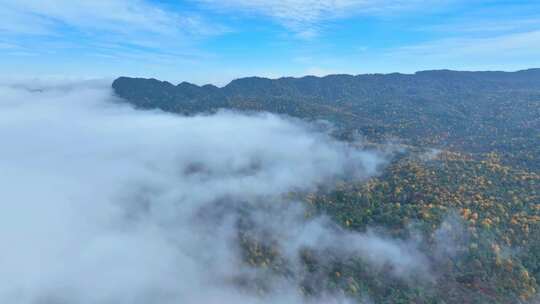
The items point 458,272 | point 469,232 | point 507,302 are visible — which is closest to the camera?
point 507,302

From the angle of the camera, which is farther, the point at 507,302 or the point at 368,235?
the point at 368,235

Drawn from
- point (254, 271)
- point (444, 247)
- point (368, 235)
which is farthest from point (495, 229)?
point (254, 271)

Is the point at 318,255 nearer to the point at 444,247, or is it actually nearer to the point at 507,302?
the point at 444,247

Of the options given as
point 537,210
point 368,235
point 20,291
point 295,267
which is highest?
point 537,210

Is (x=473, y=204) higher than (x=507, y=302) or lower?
higher

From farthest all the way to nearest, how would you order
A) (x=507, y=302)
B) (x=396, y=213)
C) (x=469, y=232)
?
(x=396, y=213) → (x=469, y=232) → (x=507, y=302)

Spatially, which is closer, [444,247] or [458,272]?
[458,272]

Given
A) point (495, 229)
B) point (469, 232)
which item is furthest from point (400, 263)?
point (495, 229)

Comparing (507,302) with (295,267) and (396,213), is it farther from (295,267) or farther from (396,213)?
(295,267)

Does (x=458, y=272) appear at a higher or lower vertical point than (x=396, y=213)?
lower
